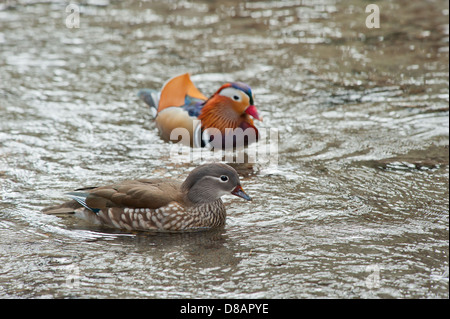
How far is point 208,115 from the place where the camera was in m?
7.60

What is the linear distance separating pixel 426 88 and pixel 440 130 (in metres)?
1.27

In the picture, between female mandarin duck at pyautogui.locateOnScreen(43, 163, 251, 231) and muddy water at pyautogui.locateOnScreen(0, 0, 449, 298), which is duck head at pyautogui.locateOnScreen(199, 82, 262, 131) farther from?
female mandarin duck at pyautogui.locateOnScreen(43, 163, 251, 231)

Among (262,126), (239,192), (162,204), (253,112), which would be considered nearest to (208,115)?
(253,112)

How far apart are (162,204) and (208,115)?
253 cm

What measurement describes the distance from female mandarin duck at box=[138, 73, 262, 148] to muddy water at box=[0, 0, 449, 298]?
0.33 metres

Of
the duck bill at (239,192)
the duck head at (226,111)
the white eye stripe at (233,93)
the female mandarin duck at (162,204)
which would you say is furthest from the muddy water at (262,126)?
the white eye stripe at (233,93)

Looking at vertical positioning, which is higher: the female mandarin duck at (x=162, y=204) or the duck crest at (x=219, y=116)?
the duck crest at (x=219, y=116)

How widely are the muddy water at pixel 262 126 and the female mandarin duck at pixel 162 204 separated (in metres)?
0.11

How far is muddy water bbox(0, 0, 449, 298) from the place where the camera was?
4.62 m

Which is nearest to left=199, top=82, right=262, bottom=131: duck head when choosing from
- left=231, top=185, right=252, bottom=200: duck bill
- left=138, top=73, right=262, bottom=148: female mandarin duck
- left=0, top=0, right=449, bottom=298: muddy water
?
left=138, top=73, right=262, bottom=148: female mandarin duck

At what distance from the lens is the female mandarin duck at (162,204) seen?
17.2ft

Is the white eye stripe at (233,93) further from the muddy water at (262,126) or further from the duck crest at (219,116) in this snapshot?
the muddy water at (262,126)

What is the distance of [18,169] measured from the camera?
6488mm

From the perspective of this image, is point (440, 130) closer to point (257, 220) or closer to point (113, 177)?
point (257, 220)
